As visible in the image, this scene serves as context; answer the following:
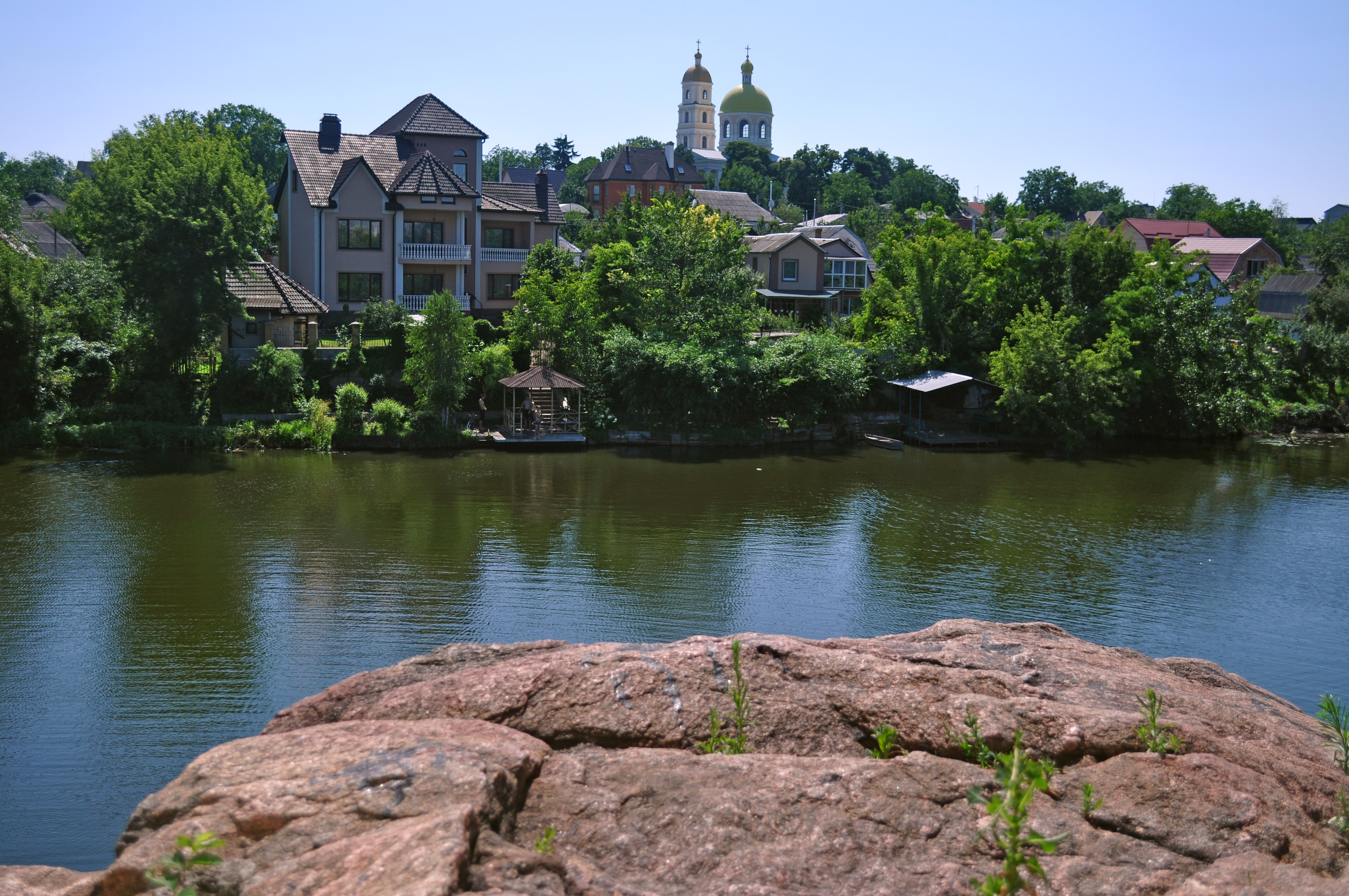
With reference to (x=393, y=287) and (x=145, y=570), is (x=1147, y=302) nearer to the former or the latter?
(x=393, y=287)

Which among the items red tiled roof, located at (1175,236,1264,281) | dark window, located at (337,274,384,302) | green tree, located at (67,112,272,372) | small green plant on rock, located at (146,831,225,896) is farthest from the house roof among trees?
small green plant on rock, located at (146,831,225,896)

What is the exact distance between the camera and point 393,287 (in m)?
48.0

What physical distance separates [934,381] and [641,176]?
236 feet

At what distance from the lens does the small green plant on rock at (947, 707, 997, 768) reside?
7.23m

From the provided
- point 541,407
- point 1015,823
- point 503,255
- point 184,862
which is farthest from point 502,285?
point 1015,823

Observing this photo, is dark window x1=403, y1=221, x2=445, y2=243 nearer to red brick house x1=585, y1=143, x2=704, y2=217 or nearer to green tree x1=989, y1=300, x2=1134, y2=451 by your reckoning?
green tree x1=989, y1=300, x2=1134, y2=451

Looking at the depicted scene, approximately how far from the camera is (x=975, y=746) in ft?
24.3

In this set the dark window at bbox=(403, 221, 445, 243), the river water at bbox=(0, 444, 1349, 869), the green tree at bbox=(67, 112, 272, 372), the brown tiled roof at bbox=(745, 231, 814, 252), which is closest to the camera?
the river water at bbox=(0, 444, 1349, 869)

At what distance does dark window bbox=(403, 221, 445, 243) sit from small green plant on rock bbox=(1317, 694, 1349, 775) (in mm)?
44495

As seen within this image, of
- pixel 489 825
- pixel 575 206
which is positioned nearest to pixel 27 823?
pixel 489 825

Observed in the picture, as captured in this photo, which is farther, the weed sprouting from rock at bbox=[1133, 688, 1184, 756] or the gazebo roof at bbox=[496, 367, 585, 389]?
the gazebo roof at bbox=[496, 367, 585, 389]

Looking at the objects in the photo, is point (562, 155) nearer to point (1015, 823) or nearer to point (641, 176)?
point (641, 176)

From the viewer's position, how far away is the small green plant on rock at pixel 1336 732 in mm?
8242

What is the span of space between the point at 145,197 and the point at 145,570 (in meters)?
19.9
